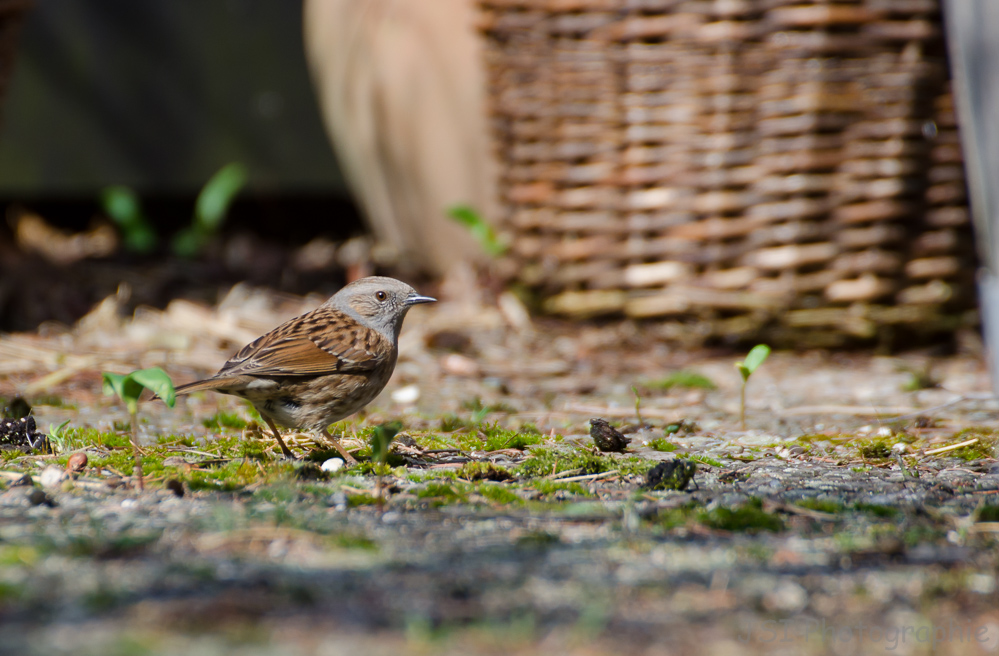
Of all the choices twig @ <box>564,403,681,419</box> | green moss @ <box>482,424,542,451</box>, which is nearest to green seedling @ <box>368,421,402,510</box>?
green moss @ <box>482,424,542,451</box>

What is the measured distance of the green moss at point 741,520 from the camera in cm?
239

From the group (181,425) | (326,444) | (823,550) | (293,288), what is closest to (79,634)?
(823,550)

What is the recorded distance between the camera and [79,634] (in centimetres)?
166

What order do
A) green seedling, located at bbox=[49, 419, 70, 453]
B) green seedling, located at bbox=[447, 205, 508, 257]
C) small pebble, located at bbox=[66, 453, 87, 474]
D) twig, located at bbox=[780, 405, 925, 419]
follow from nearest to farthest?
small pebble, located at bbox=[66, 453, 87, 474] → green seedling, located at bbox=[49, 419, 70, 453] → twig, located at bbox=[780, 405, 925, 419] → green seedling, located at bbox=[447, 205, 508, 257]

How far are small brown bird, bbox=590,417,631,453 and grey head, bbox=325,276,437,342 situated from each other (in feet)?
4.16

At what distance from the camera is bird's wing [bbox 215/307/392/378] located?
11.7 feet

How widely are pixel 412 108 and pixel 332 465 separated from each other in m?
4.21

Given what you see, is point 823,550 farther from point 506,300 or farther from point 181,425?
point 506,300

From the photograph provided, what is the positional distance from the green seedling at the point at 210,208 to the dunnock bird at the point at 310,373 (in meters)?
4.04

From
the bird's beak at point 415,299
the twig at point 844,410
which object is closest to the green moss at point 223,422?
the bird's beak at point 415,299

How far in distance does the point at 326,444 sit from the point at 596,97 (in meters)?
2.76

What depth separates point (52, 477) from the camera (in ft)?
9.12

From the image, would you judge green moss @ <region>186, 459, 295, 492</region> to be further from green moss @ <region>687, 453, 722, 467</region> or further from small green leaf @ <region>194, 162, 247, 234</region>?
small green leaf @ <region>194, 162, 247, 234</region>

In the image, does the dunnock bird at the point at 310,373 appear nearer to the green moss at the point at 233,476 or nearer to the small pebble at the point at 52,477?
the green moss at the point at 233,476
